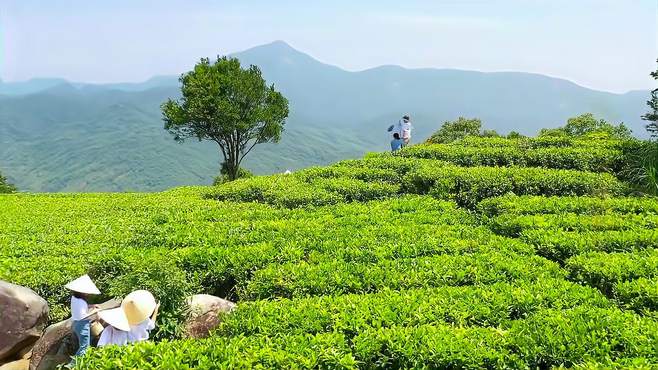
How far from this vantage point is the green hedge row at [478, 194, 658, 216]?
12109mm

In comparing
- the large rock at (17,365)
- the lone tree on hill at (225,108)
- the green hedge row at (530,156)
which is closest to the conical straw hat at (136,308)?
the large rock at (17,365)

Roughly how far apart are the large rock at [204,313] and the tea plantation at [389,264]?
23 cm

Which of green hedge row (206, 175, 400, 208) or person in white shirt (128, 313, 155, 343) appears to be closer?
person in white shirt (128, 313, 155, 343)

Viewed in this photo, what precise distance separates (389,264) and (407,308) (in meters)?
Result: 1.83

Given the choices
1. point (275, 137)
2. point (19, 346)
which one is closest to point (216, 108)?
point (275, 137)

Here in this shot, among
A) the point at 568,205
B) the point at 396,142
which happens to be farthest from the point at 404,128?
the point at 568,205

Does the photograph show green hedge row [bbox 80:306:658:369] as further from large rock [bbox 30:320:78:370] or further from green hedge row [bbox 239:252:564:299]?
large rock [bbox 30:320:78:370]

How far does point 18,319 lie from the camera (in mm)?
8500

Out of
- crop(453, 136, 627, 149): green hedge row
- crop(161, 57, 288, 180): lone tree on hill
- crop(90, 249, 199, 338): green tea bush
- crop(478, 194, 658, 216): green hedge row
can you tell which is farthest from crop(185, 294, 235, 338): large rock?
crop(161, 57, 288, 180): lone tree on hill

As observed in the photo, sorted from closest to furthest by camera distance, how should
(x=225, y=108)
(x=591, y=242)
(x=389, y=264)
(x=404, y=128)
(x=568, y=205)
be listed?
(x=389, y=264)
(x=591, y=242)
(x=568, y=205)
(x=404, y=128)
(x=225, y=108)

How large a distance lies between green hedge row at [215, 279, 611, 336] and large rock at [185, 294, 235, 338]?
2.29 feet

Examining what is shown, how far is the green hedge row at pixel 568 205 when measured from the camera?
12.1 meters

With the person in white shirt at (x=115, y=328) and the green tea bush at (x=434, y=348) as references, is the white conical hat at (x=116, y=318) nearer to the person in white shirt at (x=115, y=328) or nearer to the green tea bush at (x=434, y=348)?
the person in white shirt at (x=115, y=328)

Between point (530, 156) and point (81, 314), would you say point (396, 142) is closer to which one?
point (530, 156)
